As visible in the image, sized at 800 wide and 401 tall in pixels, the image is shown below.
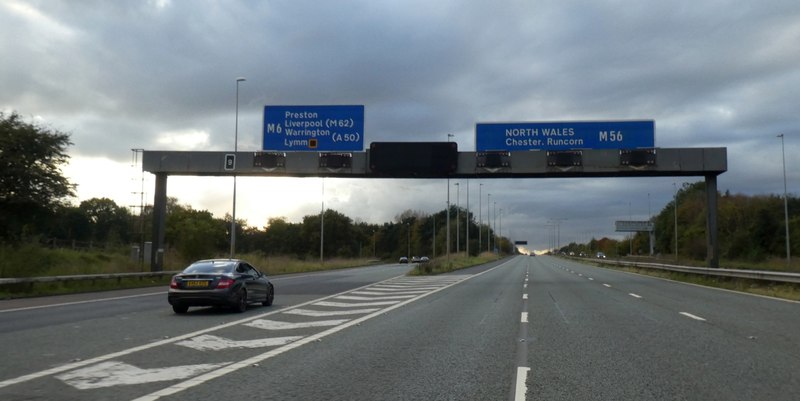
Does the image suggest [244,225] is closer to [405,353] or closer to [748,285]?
[748,285]

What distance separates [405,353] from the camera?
10289 mm

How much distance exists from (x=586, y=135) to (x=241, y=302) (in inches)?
801

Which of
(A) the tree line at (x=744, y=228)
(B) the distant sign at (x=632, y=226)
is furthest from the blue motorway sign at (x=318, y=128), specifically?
(B) the distant sign at (x=632, y=226)

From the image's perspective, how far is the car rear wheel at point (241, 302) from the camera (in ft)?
58.1

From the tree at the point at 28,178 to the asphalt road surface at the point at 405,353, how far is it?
17.1 m

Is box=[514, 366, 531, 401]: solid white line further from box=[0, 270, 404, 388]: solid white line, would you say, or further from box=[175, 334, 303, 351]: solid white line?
box=[0, 270, 404, 388]: solid white line

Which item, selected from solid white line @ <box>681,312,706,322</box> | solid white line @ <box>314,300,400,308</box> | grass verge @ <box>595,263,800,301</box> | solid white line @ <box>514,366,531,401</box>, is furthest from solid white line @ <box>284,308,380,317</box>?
grass verge @ <box>595,263,800,301</box>

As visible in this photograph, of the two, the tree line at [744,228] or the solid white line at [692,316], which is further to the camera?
the tree line at [744,228]

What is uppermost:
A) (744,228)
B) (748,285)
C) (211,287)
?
(744,228)

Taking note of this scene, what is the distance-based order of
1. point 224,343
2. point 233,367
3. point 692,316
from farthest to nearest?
point 692,316
point 224,343
point 233,367

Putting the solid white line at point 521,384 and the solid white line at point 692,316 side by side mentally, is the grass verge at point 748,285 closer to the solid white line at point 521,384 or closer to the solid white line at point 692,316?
the solid white line at point 692,316

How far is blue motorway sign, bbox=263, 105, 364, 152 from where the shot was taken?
3155 cm

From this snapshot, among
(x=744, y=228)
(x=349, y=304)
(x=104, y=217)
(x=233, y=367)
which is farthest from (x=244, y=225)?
(x=233, y=367)

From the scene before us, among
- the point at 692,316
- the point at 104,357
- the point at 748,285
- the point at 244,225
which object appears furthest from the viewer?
the point at 244,225
